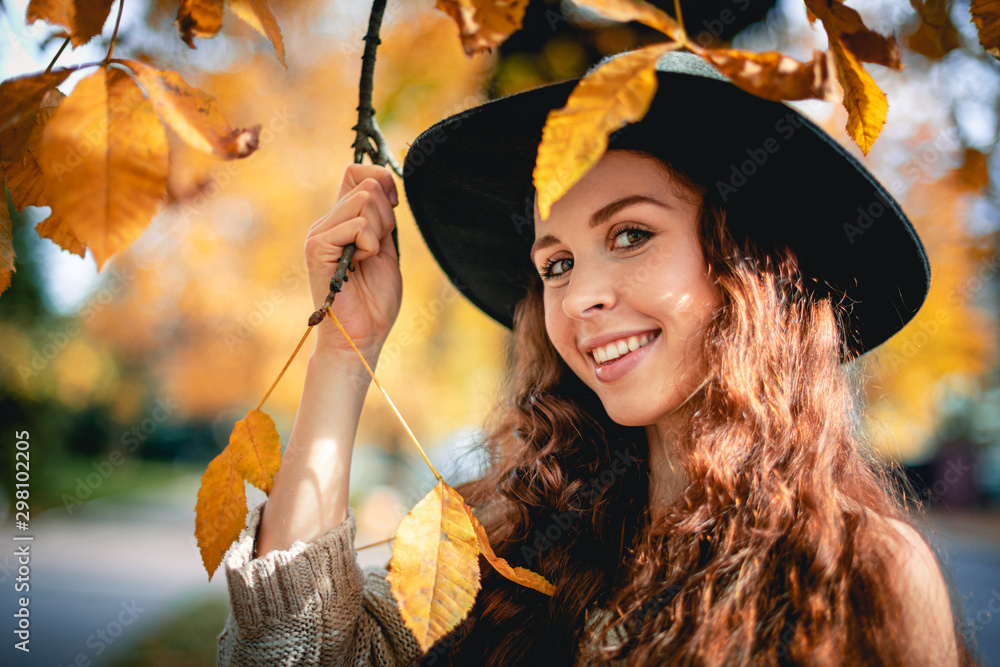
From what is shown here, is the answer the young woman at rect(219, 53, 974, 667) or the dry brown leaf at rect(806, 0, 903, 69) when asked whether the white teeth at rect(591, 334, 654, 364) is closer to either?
the young woman at rect(219, 53, 974, 667)

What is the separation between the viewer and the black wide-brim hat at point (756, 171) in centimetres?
121

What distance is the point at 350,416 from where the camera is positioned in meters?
1.54

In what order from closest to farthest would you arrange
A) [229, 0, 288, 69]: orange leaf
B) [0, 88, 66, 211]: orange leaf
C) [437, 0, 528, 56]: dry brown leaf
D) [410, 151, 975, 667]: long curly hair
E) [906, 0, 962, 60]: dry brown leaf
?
[437, 0, 528, 56]: dry brown leaf, [0, 88, 66, 211]: orange leaf, [229, 0, 288, 69]: orange leaf, [410, 151, 975, 667]: long curly hair, [906, 0, 962, 60]: dry brown leaf

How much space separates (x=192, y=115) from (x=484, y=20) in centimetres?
42

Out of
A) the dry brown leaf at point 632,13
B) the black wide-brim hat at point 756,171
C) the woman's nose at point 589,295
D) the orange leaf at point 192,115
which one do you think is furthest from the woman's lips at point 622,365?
the orange leaf at point 192,115

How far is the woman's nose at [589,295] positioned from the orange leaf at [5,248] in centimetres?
108

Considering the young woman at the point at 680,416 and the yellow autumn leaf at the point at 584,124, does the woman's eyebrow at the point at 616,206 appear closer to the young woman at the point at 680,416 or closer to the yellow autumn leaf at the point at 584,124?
the young woman at the point at 680,416

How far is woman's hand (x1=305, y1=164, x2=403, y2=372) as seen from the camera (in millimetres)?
1378

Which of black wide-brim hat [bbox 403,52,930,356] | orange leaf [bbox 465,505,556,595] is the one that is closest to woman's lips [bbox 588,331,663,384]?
black wide-brim hat [bbox 403,52,930,356]

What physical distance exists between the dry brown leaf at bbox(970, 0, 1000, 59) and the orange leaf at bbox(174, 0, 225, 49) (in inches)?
45.5

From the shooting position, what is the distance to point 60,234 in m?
0.87

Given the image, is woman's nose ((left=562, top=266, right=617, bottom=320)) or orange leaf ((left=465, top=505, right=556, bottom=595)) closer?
orange leaf ((left=465, top=505, right=556, bottom=595))

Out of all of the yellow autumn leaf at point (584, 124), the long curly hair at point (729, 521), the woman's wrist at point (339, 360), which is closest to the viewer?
the yellow autumn leaf at point (584, 124)

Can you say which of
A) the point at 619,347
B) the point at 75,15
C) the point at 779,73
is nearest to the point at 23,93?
the point at 75,15
